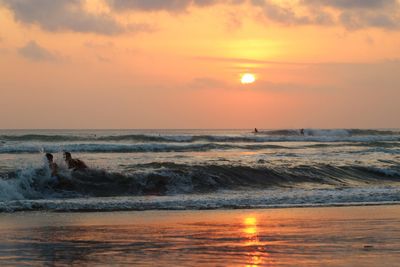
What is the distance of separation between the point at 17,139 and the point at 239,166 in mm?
35051

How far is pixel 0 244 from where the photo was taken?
950cm

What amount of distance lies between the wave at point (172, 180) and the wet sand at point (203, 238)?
4804mm

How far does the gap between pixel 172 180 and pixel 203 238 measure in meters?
10.6

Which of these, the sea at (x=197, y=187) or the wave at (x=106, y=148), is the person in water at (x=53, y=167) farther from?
the wave at (x=106, y=148)

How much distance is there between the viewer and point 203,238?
10141 mm

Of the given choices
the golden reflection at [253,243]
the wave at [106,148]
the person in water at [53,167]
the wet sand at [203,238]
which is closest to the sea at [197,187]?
the person in water at [53,167]

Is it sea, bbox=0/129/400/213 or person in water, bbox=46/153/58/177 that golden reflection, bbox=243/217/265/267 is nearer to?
sea, bbox=0/129/400/213

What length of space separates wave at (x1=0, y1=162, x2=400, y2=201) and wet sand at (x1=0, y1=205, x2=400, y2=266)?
15.8 ft

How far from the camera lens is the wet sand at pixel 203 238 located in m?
8.46

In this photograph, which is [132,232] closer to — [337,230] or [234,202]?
[337,230]

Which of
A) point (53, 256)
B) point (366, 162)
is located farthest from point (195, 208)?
point (366, 162)

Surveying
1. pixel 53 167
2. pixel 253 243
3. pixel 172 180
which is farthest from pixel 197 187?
pixel 253 243

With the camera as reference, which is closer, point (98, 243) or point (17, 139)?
point (98, 243)

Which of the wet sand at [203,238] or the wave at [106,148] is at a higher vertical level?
the wave at [106,148]
